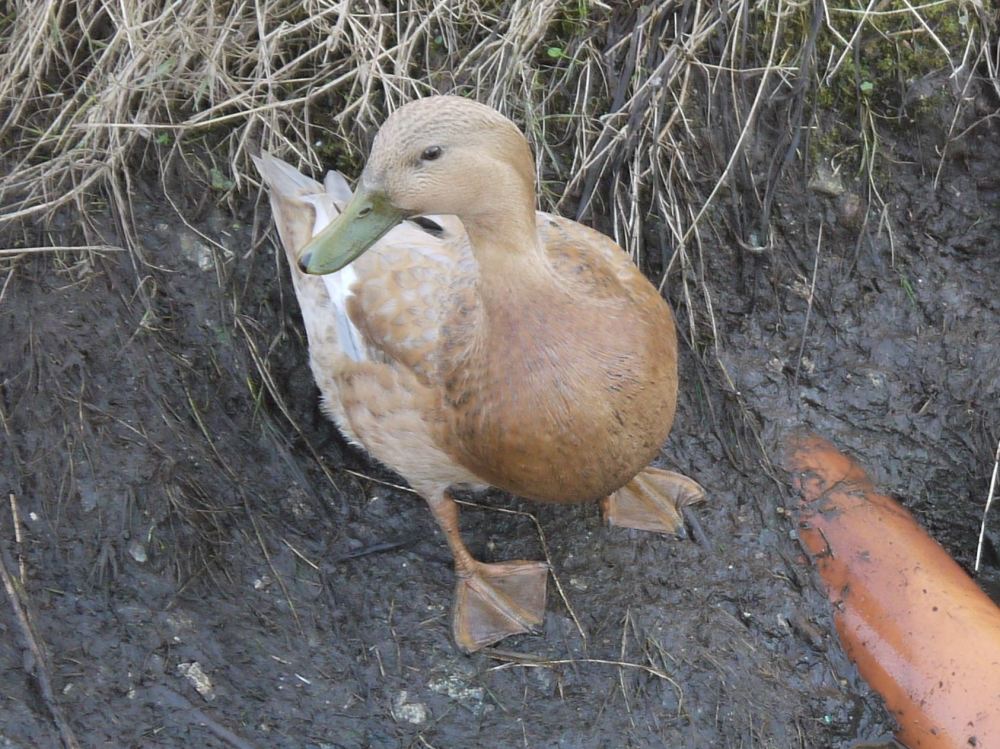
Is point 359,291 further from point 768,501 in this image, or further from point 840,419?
point 840,419

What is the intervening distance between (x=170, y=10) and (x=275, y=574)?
5.07 ft

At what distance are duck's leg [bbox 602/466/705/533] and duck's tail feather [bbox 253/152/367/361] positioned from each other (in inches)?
33.9

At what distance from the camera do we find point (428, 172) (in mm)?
1879

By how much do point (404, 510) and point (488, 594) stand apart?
0.38 meters

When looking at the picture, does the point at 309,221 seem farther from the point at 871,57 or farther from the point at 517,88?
the point at 871,57

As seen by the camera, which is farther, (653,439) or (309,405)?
(309,405)

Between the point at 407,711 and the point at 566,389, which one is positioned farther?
the point at 407,711

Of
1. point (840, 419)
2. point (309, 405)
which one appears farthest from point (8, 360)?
point (840, 419)

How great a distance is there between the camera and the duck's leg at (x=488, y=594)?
2.75 m

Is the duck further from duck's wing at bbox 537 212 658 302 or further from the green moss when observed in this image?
the green moss

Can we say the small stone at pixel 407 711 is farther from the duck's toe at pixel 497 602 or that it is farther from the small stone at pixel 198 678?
the small stone at pixel 198 678

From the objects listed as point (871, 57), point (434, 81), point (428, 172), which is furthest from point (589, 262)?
point (871, 57)

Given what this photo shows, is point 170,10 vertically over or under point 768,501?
over

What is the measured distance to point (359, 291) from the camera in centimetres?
254
